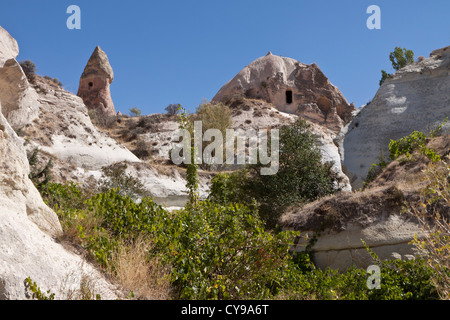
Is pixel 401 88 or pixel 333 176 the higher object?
pixel 401 88

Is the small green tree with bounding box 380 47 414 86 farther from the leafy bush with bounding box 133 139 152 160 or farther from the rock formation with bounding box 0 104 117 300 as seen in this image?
the rock formation with bounding box 0 104 117 300

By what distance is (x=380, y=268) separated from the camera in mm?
6492

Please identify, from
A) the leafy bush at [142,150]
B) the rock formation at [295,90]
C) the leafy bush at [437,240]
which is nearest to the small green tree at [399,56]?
the rock formation at [295,90]

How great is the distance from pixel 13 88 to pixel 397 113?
12.9m

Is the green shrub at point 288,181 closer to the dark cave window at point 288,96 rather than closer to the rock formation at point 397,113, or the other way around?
the rock formation at point 397,113

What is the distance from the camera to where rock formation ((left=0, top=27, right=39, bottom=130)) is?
6.37 meters

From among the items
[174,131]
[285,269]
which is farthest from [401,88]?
[174,131]

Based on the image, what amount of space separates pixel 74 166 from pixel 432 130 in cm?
1393

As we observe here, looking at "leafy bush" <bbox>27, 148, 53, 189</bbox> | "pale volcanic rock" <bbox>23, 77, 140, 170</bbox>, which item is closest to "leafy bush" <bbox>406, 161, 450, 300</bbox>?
"leafy bush" <bbox>27, 148, 53, 189</bbox>

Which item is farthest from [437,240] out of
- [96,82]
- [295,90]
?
[96,82]

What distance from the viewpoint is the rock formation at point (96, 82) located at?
127 ft

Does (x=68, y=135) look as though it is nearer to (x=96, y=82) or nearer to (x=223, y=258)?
(x=223, y=258)

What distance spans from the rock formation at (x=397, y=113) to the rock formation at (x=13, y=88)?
31.5 ft
